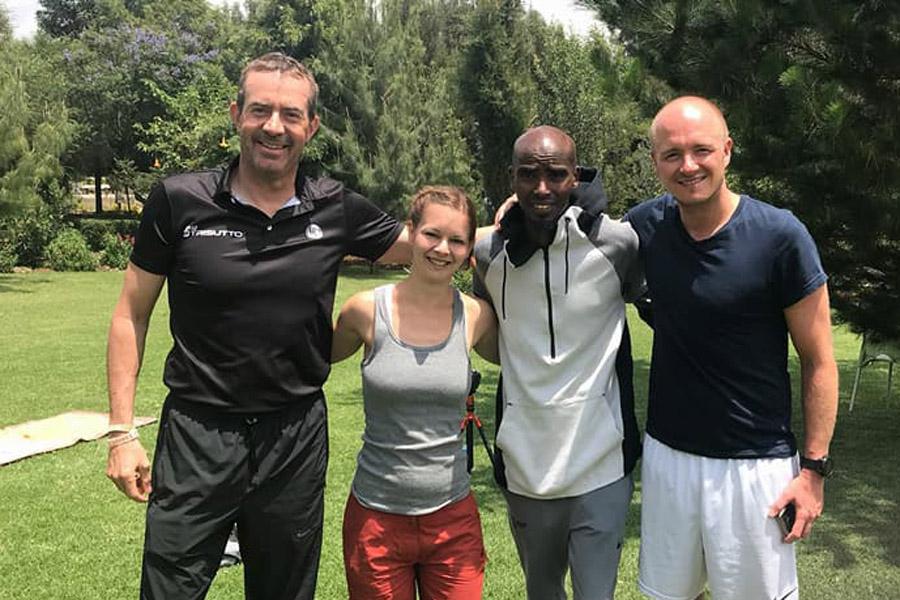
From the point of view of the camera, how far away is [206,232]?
2.42 meters

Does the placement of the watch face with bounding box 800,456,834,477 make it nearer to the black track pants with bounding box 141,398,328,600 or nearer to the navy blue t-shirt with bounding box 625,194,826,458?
the navy blue t-shirt with bounding box 625,194,826,458

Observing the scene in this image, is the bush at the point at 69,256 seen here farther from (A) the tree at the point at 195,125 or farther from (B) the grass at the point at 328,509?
(B) the grass at the point at 328,509

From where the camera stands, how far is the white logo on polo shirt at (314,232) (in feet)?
8.25

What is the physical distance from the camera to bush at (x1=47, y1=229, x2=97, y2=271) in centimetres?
2280

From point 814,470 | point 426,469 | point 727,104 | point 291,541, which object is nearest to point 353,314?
point 426,469

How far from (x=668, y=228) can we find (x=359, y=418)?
5205mm

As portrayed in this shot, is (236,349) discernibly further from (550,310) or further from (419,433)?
(550,310)

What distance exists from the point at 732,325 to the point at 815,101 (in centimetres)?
312

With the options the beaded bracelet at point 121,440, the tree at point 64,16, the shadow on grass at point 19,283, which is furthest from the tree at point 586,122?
the tree at point 64,16

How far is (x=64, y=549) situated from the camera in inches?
174

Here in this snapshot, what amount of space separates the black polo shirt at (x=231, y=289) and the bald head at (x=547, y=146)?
26.8 inches

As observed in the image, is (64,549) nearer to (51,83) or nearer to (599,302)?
(599,302)

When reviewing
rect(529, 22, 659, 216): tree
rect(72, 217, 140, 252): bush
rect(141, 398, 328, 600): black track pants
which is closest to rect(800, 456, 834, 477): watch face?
rect(141, 398, 328, 600): black track pants

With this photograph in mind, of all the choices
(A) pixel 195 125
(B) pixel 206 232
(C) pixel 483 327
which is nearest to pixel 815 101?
(C) pixel 483 327
